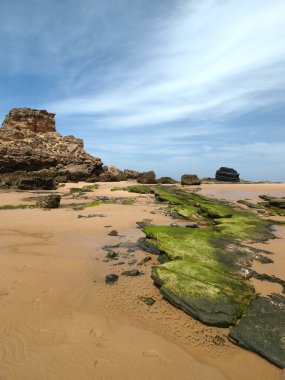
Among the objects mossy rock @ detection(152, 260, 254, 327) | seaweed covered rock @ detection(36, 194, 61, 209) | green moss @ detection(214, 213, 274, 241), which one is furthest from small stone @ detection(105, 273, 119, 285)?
seaweed covered rock @ detection(36, 194, 61, 209)

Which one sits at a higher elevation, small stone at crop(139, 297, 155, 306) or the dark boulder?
the dark boulder

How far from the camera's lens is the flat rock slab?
3.50 meters

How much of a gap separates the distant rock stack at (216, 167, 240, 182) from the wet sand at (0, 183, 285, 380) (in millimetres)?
39548

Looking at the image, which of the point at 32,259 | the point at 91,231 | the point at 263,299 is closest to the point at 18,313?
the point at 32,259

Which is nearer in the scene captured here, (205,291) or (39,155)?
(205,291)

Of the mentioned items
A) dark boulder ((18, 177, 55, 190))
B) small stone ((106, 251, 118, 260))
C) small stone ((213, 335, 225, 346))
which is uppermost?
dark boulder ((18, 177, 55, 190))

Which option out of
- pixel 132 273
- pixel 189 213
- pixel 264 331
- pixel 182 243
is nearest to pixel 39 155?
pixel 189 213

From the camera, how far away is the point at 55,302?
438cm

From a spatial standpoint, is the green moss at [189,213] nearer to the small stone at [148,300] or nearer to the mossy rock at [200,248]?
the mossy rock at [200,248]

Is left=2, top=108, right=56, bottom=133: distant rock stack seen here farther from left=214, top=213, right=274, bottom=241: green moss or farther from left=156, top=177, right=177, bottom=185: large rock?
left=214, top=213, right=274, bottom=241: green moss

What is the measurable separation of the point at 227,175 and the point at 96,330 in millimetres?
43264

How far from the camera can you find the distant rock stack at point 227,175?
4447cm

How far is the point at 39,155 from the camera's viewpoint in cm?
2897

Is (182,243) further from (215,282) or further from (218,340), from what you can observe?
(218,340)
